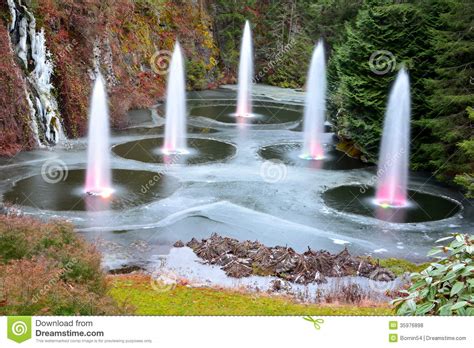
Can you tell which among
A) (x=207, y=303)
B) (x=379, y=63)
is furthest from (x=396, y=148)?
(x=207, y=303)

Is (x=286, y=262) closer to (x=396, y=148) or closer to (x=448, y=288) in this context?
(x=448, y=288)

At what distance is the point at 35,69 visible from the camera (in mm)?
25719

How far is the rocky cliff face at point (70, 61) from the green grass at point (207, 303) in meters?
14.0

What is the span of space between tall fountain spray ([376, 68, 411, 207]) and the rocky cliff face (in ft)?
45.3

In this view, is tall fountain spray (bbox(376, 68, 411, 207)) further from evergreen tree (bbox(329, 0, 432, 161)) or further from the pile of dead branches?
the pile of dead branches

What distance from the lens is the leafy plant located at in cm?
486

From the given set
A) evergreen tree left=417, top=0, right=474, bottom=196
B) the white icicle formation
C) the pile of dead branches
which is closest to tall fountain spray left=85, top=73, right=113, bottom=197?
the white icicle formation

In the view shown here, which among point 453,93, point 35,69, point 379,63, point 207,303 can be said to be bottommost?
point 207,303

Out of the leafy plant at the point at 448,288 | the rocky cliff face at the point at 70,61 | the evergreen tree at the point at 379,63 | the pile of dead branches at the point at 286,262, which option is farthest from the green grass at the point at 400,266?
the rocky cliff face at the point at 70,61

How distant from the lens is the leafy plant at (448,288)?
4.86m

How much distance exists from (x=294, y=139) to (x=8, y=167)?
44.1 ft

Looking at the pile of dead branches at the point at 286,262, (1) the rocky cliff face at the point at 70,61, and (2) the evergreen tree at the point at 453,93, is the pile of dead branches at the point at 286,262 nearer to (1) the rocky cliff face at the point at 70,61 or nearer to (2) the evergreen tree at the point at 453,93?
(2) the evergreen tree at the point at 453,93

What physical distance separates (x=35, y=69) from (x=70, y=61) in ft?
11.0
